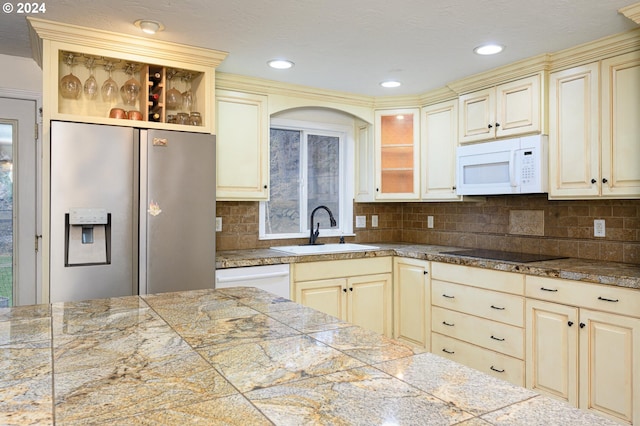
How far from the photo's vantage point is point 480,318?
2.92m

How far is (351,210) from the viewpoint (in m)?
4.22

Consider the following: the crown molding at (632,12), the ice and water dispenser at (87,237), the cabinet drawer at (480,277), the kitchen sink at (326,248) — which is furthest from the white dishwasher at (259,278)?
the crown molding at (632,12)

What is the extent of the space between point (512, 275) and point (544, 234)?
704 millimetres

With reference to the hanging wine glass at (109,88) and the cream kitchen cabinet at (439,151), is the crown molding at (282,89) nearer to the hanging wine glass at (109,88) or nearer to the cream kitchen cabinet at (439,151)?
the cream kitchen cabinet at (439,151)

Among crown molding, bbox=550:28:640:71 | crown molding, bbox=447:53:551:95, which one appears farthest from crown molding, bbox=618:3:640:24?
crown molding, bbox=447:53:551:95

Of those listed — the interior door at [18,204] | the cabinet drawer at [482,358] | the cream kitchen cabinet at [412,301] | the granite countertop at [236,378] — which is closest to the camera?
the granite countertop at [236,378]

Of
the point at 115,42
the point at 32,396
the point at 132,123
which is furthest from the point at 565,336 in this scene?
the point at 115,42

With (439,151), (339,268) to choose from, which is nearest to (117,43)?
(339,268)

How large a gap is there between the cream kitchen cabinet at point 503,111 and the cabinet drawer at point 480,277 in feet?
3.16

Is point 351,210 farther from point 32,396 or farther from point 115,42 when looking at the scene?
point 32,396

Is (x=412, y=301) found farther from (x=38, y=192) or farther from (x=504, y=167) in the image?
(x=38, y=192)

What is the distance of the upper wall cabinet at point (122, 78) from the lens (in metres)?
2.46

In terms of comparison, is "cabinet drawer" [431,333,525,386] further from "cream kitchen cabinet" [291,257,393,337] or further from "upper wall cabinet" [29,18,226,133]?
"upper wall cabinet" [29,18,226,133]

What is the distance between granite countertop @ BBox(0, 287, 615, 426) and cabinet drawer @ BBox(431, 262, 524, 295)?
1.73 metres
